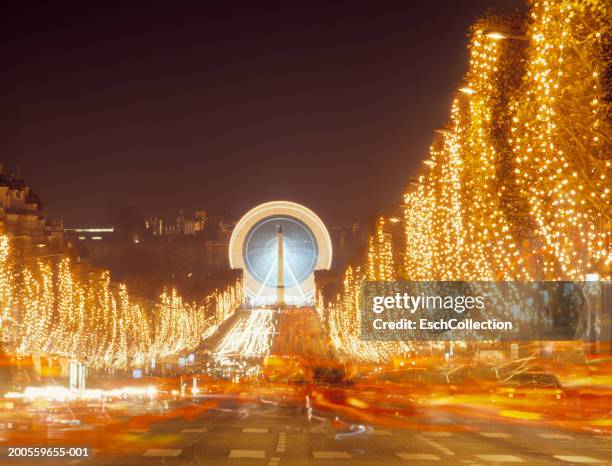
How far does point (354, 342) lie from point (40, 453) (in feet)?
371

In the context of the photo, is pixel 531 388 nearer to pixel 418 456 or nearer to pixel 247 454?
pixel 418 456

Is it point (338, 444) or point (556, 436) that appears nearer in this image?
point (338, 444)

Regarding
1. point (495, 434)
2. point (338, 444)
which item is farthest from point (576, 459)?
point (495, 434)

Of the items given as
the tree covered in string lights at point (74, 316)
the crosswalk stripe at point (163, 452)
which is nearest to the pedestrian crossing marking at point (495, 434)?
the crosswalk stripe at point (163, 452)

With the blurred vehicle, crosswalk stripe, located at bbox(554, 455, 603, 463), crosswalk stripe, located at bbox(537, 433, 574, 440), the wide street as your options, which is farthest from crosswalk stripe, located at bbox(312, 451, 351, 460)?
the blurred vehicle

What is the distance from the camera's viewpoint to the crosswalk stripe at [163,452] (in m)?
22.8

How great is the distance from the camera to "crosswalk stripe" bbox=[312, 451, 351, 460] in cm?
2267

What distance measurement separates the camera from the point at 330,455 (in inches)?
910

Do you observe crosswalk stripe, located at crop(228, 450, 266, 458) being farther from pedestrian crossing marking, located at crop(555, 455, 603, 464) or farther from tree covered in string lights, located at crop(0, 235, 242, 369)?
tree covered in string lights, located at crop(0, 235, 242, 369)

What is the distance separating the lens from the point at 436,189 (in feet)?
193

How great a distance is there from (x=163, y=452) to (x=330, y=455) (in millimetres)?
3284

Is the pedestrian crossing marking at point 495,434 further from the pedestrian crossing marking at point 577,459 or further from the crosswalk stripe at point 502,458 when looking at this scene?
the crosswalk stripe at point 502,458

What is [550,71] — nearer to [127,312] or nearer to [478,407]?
[478,407]

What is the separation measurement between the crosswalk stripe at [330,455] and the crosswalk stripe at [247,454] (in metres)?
1.03
